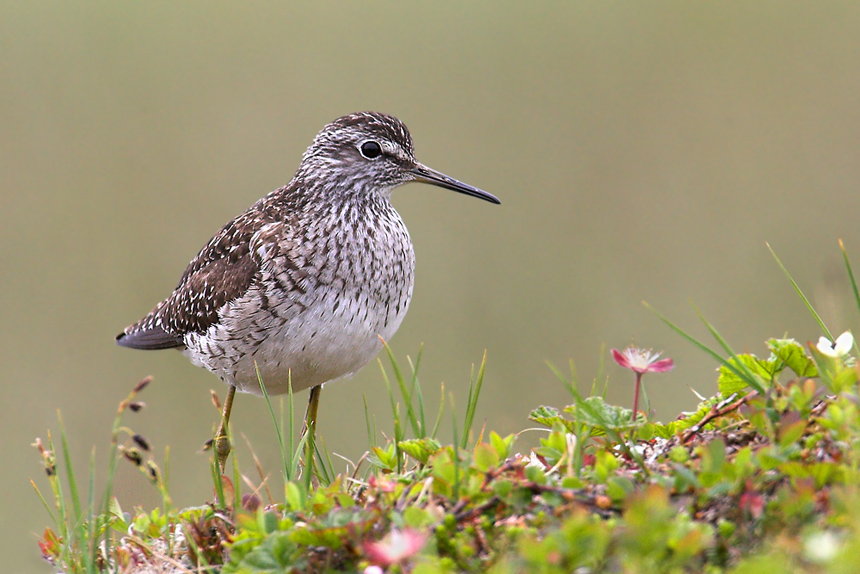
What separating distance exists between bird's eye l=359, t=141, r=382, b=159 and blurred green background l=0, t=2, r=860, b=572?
3.78 meters

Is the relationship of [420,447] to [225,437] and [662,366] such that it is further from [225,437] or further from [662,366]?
[225,437]

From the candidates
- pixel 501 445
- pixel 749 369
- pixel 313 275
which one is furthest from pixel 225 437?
pixel 749 369

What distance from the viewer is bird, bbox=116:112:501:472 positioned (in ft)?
17.3

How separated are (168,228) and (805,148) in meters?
8.10

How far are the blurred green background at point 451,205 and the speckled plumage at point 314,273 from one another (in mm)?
2937

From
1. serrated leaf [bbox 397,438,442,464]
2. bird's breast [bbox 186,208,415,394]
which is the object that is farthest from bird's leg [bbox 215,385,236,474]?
serrated leaf [bbox 397,438,442,464]

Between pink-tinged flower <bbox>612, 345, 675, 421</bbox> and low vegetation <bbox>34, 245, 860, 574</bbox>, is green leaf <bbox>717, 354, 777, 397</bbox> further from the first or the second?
pink-tinged flower <bbox>612, 345, 675, 421</bbox>

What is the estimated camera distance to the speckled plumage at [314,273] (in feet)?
17.3

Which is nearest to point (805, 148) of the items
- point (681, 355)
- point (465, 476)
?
point (681, 355)

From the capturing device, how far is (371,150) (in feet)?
19.9

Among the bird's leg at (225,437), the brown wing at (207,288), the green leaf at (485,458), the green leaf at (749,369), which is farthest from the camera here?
the bird's leg at (225,437)

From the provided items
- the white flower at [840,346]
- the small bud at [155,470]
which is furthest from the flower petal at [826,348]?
the small bud at [155,470]

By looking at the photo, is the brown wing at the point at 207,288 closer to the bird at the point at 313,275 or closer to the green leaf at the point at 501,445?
the bird at the point at 313,275

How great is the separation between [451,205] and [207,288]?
610 cm
